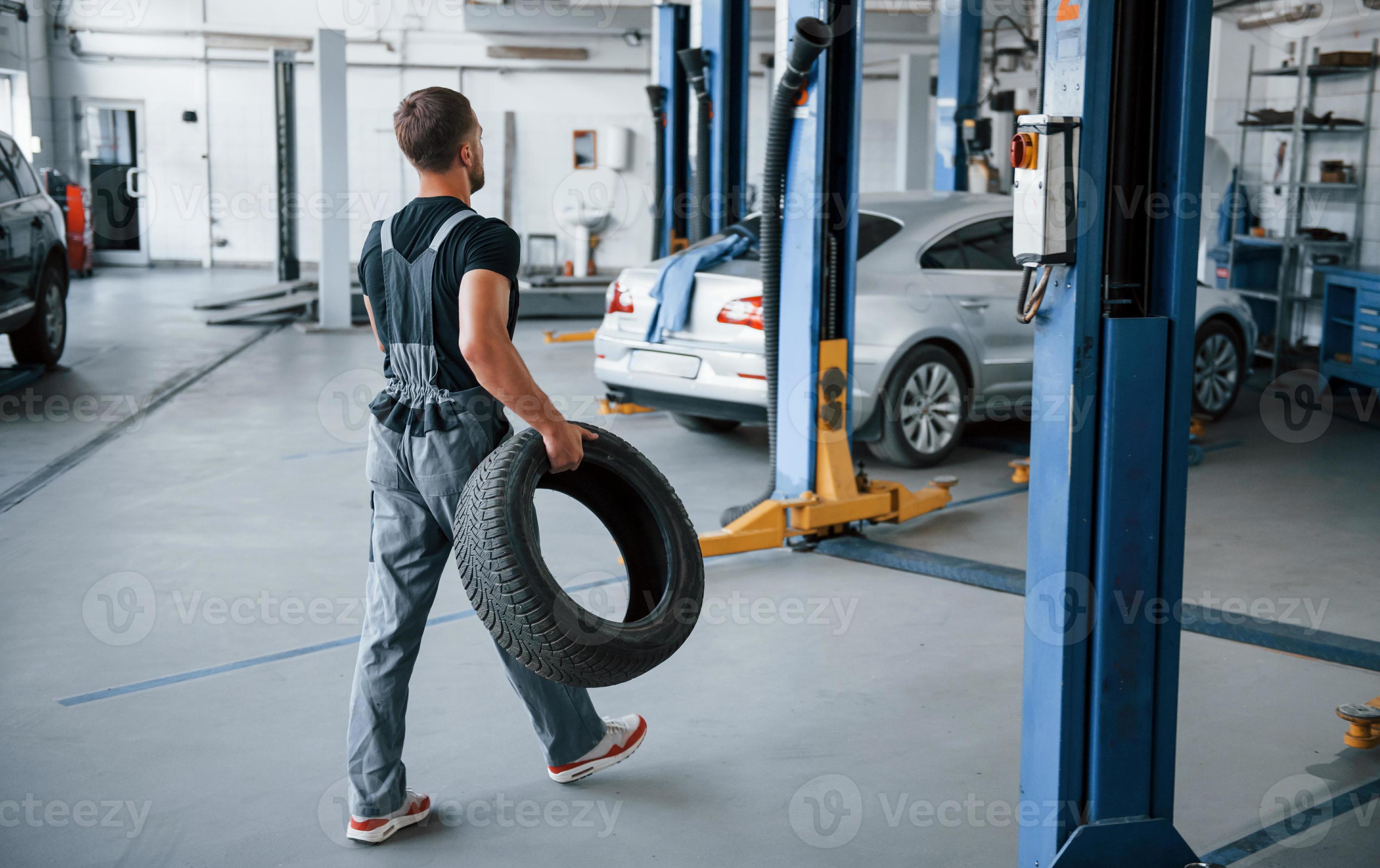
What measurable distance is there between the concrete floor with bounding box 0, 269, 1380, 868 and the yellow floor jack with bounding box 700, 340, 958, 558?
0.15 m

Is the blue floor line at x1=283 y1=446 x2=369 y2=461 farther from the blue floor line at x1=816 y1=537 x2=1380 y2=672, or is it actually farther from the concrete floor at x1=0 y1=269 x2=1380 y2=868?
the blue floor line at x1=816 y1=537 x2=1380 y2=672

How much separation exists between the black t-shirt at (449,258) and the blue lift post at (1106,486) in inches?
42.1

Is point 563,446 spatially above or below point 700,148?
below

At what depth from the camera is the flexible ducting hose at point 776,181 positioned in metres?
4.41

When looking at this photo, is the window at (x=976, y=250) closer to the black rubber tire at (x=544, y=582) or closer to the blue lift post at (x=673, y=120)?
the blue lift post at (x=673, y=120)

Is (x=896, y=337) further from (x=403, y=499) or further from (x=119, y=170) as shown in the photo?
(x=119, y=170)

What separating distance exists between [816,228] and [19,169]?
6.19m

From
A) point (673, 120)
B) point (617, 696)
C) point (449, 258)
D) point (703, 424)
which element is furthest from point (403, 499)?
point (673, 120)

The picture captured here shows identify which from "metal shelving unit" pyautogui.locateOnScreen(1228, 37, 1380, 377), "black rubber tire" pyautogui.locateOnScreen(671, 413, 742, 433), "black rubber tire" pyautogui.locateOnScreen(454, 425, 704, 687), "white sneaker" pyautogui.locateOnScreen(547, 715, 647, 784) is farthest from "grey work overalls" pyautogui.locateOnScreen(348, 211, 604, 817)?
"metal shelving unit" pyautogui.locateOnScreen(1228, 37, 1380, 377)

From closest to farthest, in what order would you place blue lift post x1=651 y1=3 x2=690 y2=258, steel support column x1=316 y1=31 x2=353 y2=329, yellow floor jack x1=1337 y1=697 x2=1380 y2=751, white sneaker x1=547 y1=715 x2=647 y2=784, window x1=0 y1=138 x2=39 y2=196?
white sneaker x1=547 y1=715 x2=647 y2=784 → yellow floor jack x1=1337 y1=697 x2=1380 y2=751 → window x1=0 y1=138 x2=39 y2=196 → blue lift post x1=651 y1=3 x2=690 y2=258 → steel support column x1=316 y1=31 x2=353 y2=329

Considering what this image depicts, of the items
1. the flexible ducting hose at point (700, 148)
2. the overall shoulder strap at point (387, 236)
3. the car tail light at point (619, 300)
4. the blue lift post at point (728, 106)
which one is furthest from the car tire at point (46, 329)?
the overall shoulder strap at point (387, 236)

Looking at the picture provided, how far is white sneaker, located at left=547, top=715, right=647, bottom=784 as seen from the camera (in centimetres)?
298

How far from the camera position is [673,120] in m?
8.73

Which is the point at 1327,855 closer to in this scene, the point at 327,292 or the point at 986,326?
the point at 986,326
